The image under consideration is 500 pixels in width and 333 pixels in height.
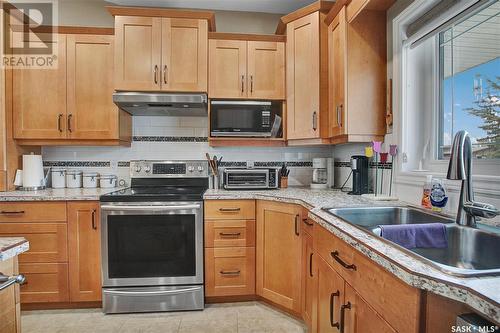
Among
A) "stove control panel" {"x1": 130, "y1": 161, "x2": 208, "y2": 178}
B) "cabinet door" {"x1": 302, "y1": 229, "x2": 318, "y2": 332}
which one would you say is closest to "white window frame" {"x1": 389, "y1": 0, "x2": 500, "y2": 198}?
"cabinet door" {"x1": 302, "y1": 229, "x2": 318, "y2": 332}

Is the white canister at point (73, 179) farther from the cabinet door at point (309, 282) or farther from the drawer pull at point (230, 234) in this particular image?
the cabinet door at point (309, 282)

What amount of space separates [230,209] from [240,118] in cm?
81

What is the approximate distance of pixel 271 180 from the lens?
2518mm

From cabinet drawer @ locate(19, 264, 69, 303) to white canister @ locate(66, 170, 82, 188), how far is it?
743 millimetres

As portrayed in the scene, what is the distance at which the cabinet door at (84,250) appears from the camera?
7.11ft

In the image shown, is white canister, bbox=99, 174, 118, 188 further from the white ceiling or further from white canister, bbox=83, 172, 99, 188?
the white ceiling

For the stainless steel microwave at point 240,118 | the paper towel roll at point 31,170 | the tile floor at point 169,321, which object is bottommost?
the tile floor at point 169,321

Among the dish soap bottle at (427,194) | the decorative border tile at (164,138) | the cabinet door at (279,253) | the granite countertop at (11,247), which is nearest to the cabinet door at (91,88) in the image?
the decorative border tile at (164,138)

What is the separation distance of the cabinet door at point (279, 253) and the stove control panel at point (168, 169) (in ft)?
2.39

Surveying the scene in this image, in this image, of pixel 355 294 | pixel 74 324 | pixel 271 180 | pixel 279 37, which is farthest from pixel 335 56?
pixel 74 324

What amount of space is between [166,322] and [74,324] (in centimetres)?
66

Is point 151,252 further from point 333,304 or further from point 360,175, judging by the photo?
point 360,175

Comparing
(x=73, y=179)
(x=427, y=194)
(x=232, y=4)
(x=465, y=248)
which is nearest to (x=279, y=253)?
(x=427, y=194)

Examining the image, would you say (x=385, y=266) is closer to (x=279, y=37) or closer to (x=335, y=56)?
(x=335, y=56)
